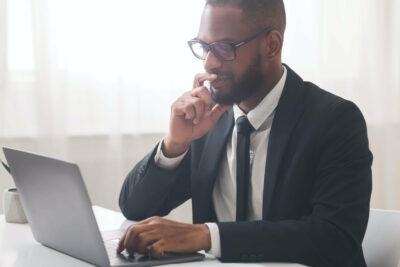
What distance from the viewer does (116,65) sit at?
2877 mm

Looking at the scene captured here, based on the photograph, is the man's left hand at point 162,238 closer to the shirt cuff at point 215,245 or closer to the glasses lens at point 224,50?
the shirt cuff at point 215,245

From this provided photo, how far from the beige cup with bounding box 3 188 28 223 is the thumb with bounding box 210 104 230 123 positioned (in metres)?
0.55

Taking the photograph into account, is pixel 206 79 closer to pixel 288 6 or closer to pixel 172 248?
pixel 172 248

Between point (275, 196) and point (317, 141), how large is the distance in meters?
0.16

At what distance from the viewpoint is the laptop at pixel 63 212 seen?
4.08 feet

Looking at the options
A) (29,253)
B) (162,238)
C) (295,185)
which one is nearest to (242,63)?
(295,185)

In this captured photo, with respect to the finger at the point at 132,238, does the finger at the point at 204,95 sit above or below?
above

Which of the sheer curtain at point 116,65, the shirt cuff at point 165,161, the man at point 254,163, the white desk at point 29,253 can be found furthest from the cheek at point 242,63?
the sheer curtain at point 116,65

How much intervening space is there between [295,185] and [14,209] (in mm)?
725

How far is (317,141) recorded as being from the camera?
1603 mm

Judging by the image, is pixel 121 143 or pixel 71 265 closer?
pixel 71 265

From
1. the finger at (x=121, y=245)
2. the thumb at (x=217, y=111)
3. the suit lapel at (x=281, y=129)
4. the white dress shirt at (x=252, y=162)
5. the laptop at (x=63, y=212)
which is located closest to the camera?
the laptop at (x=63, y=212)

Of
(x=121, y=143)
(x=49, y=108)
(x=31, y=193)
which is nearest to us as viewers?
(x=31, y=193)

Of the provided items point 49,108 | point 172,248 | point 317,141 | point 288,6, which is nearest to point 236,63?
point 317,141
